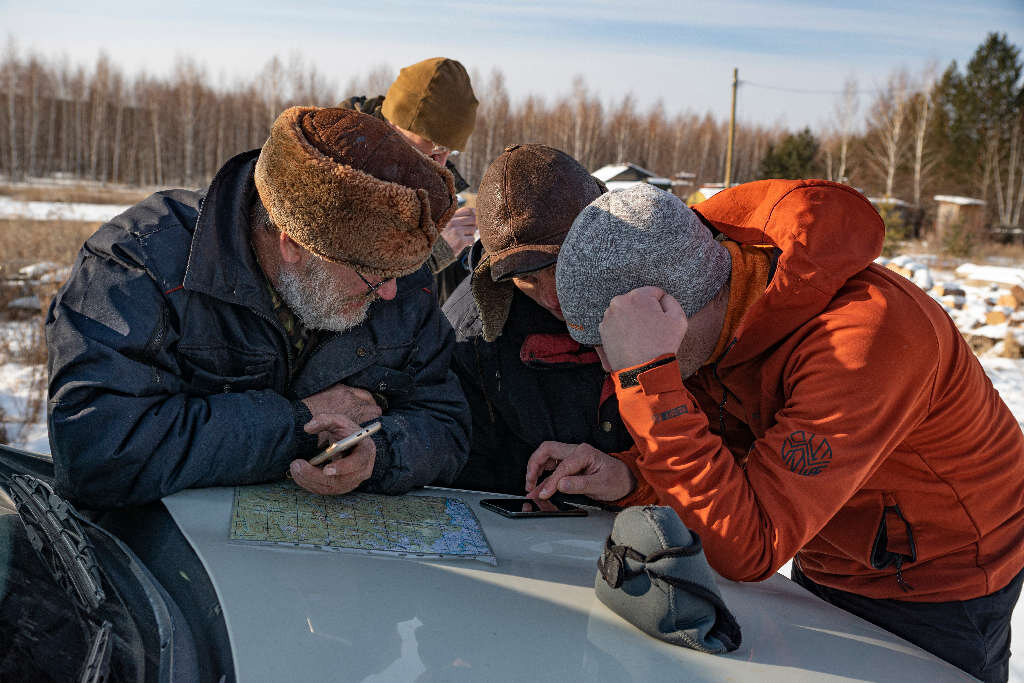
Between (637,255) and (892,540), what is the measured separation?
0.82 meters

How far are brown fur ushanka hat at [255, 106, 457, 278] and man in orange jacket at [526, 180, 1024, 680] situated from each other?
16.3 inches

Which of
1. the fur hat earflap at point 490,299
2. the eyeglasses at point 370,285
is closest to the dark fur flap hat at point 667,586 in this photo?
the eyeglasses at point 370,285

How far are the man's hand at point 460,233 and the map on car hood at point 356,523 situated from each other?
6.23 ft

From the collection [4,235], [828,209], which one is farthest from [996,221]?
[828,209]

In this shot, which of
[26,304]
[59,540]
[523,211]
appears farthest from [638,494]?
[26,304]

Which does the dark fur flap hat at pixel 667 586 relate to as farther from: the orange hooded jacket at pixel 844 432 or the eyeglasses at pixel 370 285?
the eyeglasses at pixel 370 285

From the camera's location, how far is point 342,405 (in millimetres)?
2086

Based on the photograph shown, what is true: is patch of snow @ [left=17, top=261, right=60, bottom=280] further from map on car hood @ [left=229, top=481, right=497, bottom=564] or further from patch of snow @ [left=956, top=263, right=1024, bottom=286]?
patch of snow @ [left=956, top=263, right=1024, bottom=286]

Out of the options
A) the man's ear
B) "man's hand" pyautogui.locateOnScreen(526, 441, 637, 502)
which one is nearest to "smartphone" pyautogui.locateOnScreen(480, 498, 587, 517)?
"man's hand" pyautogui.locateOnScreen(526, 441, 637, 502)

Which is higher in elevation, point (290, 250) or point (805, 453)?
point (290, 250)

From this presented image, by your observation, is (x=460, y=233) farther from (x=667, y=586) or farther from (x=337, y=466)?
(x=667, y=586)

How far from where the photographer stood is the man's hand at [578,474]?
6.48ft

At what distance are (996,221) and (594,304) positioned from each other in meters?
46.5

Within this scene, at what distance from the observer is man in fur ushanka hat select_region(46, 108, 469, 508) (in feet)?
5.57
